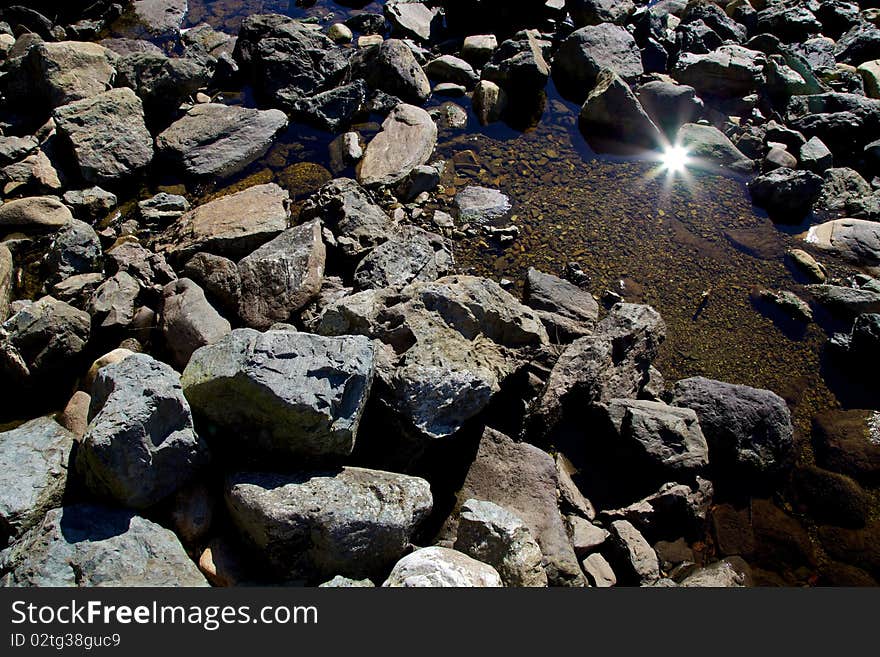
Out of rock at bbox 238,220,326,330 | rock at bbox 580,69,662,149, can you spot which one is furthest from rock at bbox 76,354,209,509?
rock at bbox 580,69,662,149

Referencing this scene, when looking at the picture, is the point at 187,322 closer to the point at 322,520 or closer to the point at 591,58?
the point at 322,520

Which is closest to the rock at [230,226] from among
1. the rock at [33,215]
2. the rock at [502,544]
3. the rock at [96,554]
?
the rock at [33,215]

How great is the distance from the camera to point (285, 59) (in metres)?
9.19

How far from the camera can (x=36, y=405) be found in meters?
5.21

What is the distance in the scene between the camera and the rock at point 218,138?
7.89 meters

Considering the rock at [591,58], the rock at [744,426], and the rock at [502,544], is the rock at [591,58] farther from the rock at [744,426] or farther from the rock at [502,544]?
the rock at [502,544]

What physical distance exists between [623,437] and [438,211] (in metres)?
3.83

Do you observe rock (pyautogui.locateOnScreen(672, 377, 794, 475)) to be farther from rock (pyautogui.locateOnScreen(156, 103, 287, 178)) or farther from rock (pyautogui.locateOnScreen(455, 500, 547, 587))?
rock (pyautogui.locateOnScreen(156, 103, 287, 178))

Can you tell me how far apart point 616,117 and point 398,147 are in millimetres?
3452

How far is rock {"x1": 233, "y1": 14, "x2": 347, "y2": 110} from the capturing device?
30.0 ft

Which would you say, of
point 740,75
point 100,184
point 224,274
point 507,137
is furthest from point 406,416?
point 740,75

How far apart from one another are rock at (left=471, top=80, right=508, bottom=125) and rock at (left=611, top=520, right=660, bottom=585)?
6.67 meters

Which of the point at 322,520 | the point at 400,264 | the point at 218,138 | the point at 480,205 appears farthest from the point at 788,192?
the point at 218,138

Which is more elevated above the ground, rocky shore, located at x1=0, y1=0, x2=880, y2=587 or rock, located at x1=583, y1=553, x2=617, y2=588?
rocky shore, located at x1=0, y1=0, x2=880, y2=587
